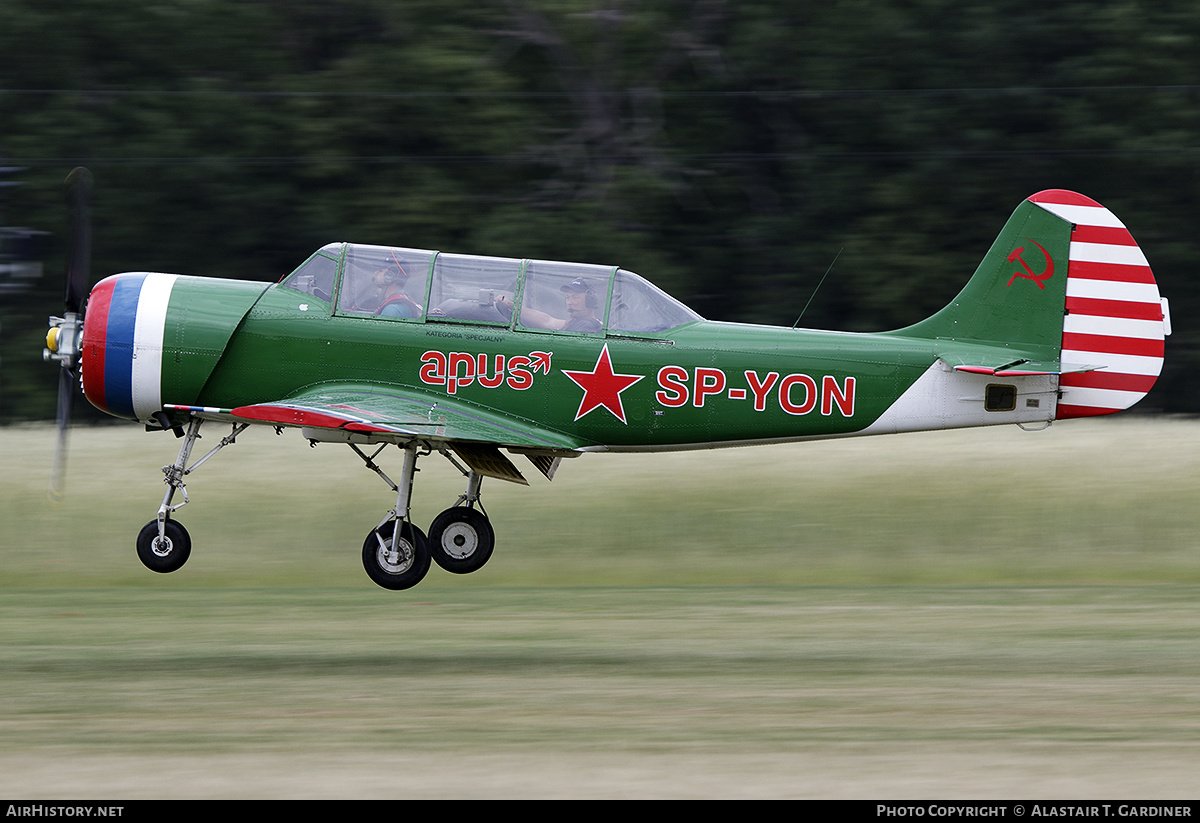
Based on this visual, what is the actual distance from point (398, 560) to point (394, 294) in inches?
83.4

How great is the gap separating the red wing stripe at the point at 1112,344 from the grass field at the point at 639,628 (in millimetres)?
2361

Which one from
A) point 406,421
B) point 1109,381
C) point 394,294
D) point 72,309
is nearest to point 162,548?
point 72,309

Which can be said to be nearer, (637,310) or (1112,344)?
(637,310)

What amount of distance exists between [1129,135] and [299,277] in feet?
54.0

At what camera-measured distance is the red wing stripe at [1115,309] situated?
Result: 1212 centimetres

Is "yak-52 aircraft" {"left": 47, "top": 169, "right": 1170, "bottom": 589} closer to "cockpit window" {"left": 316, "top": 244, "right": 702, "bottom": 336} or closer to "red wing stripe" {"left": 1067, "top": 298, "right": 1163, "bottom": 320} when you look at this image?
"cockpit window" {"left": 316, "top": 244, "right": 702, "bottom": 336}

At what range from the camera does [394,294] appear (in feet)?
38.9

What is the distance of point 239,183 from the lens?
24.2 metres

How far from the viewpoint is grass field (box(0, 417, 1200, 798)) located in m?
8.34

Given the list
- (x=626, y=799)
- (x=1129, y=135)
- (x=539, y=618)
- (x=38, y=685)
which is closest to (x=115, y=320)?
(x=38, y=685)

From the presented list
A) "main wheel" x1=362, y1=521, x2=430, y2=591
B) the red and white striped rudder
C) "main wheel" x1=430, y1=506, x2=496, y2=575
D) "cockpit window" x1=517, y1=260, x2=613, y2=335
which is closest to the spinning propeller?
"main wheel" x1=362, y1=521, x2=430, y2=591

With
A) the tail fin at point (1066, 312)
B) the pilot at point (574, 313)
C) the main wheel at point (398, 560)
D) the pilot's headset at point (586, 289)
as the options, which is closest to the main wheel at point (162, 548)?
the main wheel at point (398, 560)

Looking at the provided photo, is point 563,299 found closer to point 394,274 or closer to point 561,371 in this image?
point 561,371

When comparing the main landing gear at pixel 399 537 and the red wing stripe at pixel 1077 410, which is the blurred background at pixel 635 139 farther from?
the red wing stripe at pixel 1077 410
